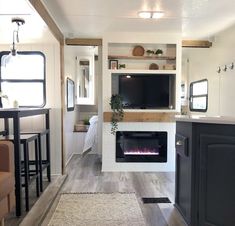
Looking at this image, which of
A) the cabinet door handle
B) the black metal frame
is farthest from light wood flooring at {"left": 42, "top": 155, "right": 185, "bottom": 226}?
the cabinet door handle

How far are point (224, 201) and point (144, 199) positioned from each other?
1407 mm

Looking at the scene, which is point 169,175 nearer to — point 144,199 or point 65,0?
point 144,199

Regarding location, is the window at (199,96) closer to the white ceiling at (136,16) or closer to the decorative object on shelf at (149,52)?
the white ceiling at (136,16)

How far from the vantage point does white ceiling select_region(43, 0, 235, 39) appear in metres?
3.48

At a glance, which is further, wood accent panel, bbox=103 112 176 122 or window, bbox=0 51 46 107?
wood accent panel, bbox=103 112 176 122

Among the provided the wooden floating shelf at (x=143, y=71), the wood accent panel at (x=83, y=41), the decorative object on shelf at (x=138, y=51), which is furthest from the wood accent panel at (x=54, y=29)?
the decorative object on shelf at (x=138, y=51)

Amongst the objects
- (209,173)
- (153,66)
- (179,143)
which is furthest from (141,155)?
(209,173)

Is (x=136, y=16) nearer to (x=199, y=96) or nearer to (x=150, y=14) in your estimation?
(x=150, y=14)

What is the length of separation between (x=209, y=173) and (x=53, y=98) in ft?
9.92

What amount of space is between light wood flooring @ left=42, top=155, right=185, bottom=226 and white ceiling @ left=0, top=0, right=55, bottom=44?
7.11ft

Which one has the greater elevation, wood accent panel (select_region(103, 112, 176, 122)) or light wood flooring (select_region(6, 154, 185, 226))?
wood accent panel (select_region(103, 112, 176, 122))

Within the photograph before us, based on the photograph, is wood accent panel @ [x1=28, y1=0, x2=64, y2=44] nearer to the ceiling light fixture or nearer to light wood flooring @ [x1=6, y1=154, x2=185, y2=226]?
the ceiling light fixture

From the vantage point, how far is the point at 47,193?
3.75 meters

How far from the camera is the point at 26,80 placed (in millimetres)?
4793
